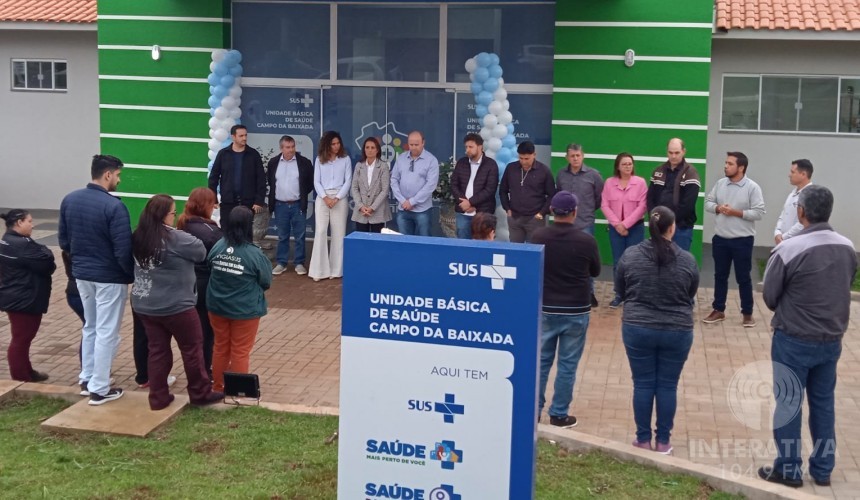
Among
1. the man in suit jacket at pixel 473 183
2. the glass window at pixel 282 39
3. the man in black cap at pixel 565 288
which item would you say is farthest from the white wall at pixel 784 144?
the man in black cap at pixel 565 288

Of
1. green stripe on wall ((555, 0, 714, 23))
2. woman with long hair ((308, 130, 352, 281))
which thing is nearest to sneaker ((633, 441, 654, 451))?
woman with long hair ((308, 130, 352, 281))

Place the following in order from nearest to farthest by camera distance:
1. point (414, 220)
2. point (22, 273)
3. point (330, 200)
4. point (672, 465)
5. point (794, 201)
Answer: point (672, 465), point (22, 273), point (794, 201), point (414, 220), point (330, 200)

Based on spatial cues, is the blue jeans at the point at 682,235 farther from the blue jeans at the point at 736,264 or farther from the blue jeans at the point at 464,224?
the blue jeans at the point at 464,224

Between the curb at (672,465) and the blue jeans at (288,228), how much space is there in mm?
6767

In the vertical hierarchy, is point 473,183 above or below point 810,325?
above

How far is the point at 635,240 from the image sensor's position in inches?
484

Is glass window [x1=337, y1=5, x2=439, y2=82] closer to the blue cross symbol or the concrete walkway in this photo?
the concrete walkway

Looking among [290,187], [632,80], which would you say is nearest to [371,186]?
[290,187]

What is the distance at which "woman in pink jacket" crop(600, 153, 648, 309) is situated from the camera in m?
12.1

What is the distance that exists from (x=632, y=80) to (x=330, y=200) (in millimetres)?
4045

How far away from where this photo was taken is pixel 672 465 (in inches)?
279

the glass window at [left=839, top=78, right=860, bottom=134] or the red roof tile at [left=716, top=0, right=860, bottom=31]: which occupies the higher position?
the red roof tile at [left=716, top=0, right=860, bottom=31]

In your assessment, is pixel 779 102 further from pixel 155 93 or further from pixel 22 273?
pixel 22 273

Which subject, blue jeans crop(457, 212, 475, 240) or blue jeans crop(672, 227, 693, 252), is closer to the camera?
blue jeans crop(672, 227, 693, 252)
